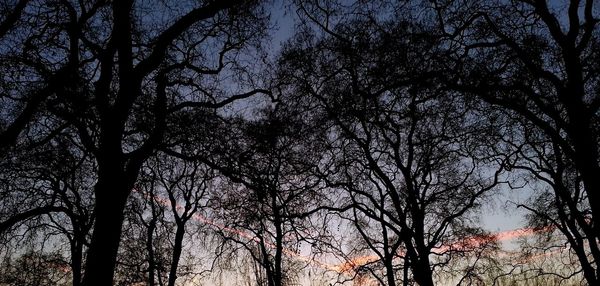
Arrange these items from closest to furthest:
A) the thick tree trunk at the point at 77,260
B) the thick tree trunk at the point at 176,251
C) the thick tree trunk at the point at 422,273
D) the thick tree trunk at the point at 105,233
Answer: the thick tree trunk at the point at 105,233, the thick tree trunk at the point at 422,273, the thick tree trunk at the point at 77,260, the thick tree trunk at the point at 176,251

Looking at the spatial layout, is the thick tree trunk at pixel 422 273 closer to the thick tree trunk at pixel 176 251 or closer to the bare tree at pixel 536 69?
the bare tree at pixel 536 69

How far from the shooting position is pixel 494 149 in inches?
677

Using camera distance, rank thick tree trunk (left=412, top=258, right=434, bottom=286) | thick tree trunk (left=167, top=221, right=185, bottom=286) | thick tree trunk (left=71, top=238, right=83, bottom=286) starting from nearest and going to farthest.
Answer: thick tree trunk (left=412, top=258, right=434, bottom=286) → thick tree trunk (left=71, top=238, right=83, bottom=286) → thick tree trunk (left=167, top=221, right=185, bottom=286)

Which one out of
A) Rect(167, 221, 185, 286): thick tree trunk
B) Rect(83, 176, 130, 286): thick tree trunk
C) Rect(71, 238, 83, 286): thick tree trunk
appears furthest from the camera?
Rect(167, 221, 185, 286): thick tree trunk

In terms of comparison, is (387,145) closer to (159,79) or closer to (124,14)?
(159,79)

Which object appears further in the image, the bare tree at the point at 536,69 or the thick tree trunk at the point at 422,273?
the thick tree trunk at the point at 422,273

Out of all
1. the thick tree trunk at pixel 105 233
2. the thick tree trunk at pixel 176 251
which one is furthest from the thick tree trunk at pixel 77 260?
the thick tree trunk at pixel 105 233

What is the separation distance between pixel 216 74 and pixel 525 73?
28.5 ft

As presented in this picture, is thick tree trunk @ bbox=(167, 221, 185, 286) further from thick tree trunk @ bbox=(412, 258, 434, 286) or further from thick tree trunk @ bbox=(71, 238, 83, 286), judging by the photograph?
thick tree trunk @ bbox=(412, 258, 434, 286)

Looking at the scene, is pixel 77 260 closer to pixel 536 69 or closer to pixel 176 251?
pixel 176 251

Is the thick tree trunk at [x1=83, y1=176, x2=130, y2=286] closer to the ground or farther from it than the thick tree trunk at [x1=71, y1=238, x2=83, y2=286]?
closer to the ground

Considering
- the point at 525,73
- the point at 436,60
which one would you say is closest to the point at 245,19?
the point at 436,60

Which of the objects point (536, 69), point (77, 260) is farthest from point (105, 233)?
point (77, 260)

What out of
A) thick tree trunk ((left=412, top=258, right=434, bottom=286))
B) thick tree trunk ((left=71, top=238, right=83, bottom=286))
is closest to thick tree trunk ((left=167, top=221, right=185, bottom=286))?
thick tree trunk ((left=71, top=238, right=83, bottom=286))
